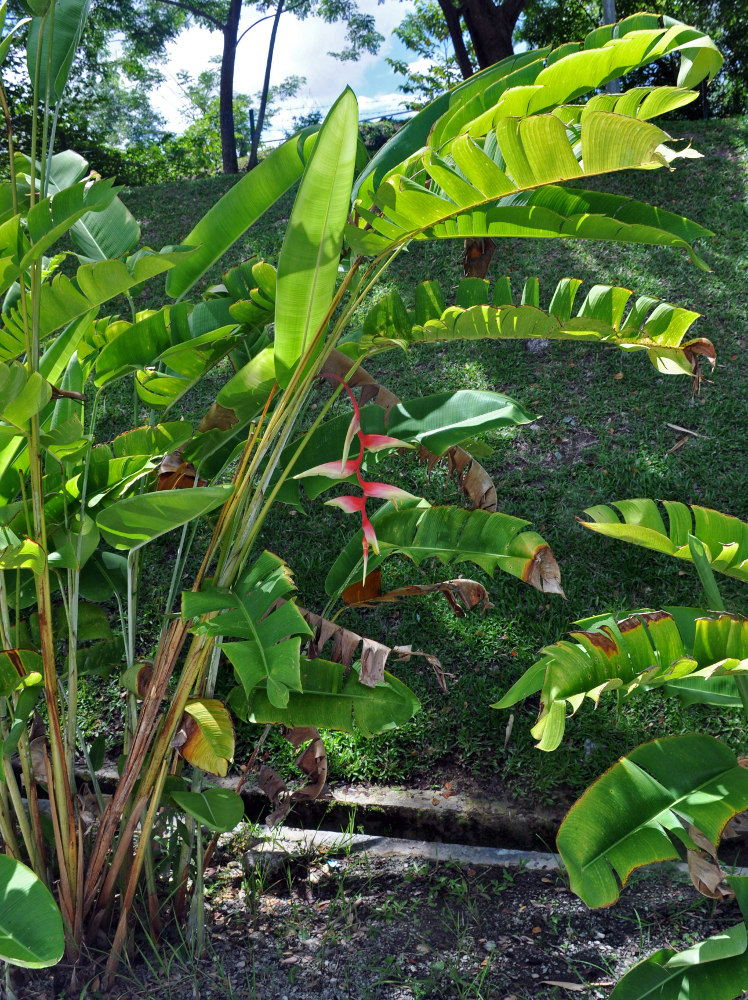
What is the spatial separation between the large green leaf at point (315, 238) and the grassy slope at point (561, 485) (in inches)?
79.9

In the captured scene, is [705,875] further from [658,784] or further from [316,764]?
[316,764]

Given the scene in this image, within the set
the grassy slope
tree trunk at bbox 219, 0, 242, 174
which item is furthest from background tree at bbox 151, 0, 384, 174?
the grassy slope

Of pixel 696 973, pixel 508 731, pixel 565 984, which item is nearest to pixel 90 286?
pixel 696 973

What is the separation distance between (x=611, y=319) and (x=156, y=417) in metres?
1.41

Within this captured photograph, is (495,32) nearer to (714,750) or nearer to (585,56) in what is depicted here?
(585,56)

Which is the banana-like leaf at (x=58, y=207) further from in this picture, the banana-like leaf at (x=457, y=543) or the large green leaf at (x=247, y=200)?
the banana-like leaf at (x=457, y=543)

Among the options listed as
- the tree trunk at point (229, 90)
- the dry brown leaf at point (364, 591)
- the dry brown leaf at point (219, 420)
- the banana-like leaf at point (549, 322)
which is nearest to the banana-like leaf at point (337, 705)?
the dry brown leaf at point (364, 591)

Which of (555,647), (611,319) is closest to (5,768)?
(555,647)

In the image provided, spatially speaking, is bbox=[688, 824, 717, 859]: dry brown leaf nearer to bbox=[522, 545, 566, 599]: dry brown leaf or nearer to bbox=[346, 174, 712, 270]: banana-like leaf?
bbox=[522, 545, 566, 599]: dry brown leaf

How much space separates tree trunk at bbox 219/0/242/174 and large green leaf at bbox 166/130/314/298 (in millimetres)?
11821

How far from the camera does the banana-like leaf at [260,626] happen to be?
164 centimetres

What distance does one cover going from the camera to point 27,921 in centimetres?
152

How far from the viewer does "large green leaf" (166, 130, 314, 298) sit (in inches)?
79.4

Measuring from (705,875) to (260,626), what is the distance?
1.23m
